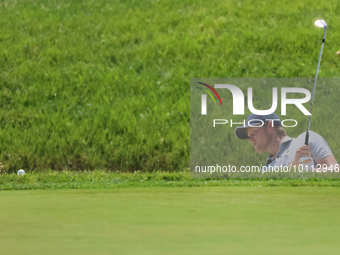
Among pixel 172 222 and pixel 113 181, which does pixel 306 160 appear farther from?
pixel 172 222

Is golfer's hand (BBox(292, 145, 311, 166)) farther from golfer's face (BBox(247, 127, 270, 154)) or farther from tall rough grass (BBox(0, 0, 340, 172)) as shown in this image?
tall rough grass (BBox(0, 0, 340, 172))

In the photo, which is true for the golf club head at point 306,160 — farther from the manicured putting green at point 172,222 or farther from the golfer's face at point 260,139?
the manicured putting green at point 172,222

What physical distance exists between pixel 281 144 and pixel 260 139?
278 millimetres

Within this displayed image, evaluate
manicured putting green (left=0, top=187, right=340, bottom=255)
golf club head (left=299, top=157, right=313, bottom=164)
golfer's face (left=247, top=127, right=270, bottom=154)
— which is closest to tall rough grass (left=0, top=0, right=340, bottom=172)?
golfer's face (left=247, top=127, right=270, bottom=154)

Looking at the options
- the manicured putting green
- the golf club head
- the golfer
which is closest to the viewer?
the manicured putting green

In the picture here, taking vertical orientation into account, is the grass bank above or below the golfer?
below

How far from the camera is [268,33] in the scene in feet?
35.7

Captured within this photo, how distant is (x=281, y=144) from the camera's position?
7355mm

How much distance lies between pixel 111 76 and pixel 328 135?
12.3 feet

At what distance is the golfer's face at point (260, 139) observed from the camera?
24.1 ft

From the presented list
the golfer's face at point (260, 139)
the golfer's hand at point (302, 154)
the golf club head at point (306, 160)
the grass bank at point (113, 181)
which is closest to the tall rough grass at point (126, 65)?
the golfer's face at point (260, 139)

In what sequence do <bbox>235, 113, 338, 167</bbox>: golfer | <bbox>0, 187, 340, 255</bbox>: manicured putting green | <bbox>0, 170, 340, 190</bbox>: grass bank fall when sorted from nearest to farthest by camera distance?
<bbox>0, 187, 340, 255</bbox>: manicured putting green → <bbox>0, 170, 340, 190</bbox>: grass bank → <bbox>235, 113, 338, 167</bbox>: golfer

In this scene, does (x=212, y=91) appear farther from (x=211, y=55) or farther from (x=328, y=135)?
(x=328, y=135)

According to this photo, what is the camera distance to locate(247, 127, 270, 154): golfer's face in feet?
24.1
